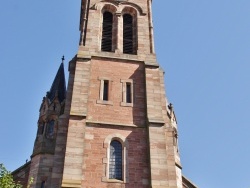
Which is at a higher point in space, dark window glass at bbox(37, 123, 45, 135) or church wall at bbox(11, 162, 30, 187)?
dark window glass at bbox(37, 123, 45, 135)

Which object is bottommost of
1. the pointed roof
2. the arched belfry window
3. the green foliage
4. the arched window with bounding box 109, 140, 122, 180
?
the green foliage

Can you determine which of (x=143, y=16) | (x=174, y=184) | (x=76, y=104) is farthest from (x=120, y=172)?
(x=143, y=16)

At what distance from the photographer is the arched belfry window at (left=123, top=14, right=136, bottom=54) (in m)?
23.8

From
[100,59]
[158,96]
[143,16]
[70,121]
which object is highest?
[143,16]

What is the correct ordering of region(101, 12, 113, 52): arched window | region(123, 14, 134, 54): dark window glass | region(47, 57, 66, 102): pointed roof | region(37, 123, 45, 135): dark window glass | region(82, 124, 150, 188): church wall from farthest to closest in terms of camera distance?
region(47, 57, 66, 102): pointed roof < region(123, 14, 134, 54): dark window glass < region(101, 12, 113, 52): arched window < region(37, 123, 45, 135): dark window glass < region(82, 124, 150, 188): church wall

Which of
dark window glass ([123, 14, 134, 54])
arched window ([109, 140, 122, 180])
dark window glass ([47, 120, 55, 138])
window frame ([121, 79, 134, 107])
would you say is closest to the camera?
arched window ([109, 140, 122, 180])

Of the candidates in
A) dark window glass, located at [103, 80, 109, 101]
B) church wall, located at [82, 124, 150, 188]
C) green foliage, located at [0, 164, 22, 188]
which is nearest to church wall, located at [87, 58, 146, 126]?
dark window glass, located at [103, 80, 109, 101]

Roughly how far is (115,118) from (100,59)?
4.26 meters

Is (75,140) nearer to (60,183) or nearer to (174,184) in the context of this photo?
(60,183)

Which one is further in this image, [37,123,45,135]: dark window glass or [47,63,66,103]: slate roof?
[47,63,66,103]: slate roof

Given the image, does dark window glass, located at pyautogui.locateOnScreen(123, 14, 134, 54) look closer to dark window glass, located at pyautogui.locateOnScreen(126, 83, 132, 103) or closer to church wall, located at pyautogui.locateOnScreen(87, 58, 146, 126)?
church wall, located at pyautogui.locateOnScreen(87, 58, 146, 126)

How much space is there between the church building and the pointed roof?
9 centimetres

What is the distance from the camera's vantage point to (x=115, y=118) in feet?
62.6

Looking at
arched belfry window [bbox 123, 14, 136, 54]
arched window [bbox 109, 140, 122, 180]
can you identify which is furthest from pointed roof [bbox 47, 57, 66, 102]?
arched window [bbox 109, 140, 122, 180]
